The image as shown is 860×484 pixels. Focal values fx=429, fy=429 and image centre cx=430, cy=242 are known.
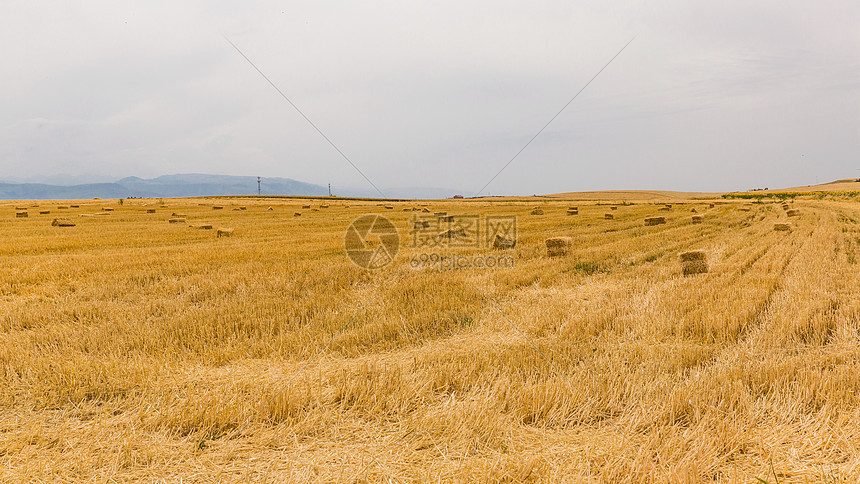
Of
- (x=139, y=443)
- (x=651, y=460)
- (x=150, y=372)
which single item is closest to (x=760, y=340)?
(x=651, y=460)

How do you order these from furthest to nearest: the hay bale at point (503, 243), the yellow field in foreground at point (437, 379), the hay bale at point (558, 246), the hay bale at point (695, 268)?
the hay bale at point (503, 243)
the hay bale at point (558, 246)
the hay bale at point (695, 268)
the yellow field in foreground at point (437, 379)

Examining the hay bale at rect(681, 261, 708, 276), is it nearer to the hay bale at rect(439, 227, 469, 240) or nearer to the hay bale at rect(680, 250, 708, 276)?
the hay bale at rect(680, 250, 708, 276)

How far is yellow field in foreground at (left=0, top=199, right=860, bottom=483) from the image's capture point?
3.22 meters

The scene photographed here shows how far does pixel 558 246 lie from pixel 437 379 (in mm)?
9538

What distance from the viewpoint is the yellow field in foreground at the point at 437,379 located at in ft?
10.6

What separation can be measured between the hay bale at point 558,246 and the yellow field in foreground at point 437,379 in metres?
3.71

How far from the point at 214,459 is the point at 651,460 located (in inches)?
130

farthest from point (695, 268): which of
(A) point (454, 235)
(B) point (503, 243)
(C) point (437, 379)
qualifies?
(A) point (454, 235)

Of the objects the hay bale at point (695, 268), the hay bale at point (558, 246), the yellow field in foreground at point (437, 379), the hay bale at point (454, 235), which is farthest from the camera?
the hay bale at point (454, 235)

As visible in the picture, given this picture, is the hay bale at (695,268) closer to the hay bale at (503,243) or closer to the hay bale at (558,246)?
the hay bale at (558,246)

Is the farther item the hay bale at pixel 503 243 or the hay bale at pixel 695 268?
the hay bale at pixel 503 243

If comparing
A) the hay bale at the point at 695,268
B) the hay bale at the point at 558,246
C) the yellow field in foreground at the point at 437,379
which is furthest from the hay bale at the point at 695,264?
the hay bale at the point at 558,246

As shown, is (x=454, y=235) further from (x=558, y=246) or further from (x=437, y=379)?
(x=437, y=379)

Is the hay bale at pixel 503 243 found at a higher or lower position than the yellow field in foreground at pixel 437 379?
higher
